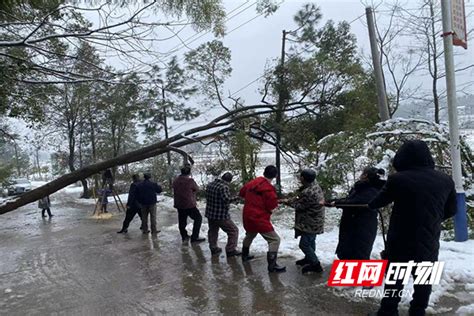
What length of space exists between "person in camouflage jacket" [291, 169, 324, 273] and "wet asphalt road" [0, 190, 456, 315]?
254mm

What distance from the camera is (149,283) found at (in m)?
5.43

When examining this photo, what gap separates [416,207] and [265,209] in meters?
2.55

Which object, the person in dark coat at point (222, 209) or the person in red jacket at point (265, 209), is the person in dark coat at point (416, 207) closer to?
the person in red jacket at point (265, 209)

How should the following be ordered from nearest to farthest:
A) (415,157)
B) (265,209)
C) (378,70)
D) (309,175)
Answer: (415,157), (309,175), (265,209), (378,70)

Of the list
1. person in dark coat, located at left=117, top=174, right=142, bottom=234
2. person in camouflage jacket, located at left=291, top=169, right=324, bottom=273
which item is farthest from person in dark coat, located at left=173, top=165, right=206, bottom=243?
person in camouflage jacket, located at left=291, top=169, right=324, bottom=273

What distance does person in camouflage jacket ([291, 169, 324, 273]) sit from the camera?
522cm

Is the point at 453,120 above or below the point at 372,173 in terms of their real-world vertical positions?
above

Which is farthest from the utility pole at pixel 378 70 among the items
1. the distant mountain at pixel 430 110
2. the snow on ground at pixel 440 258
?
the snow on ground at pixel 440 258

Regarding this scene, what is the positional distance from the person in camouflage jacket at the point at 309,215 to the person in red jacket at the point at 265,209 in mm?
370

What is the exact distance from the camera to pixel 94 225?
463 inches

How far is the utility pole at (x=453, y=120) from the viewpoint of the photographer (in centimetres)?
561

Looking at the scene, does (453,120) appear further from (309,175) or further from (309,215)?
(309,215)

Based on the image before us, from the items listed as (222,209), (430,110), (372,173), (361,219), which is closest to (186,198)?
(222,209)

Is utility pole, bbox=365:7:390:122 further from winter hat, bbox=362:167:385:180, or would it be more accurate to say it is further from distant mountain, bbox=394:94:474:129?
winter hat, bbox=362:167:385:180
